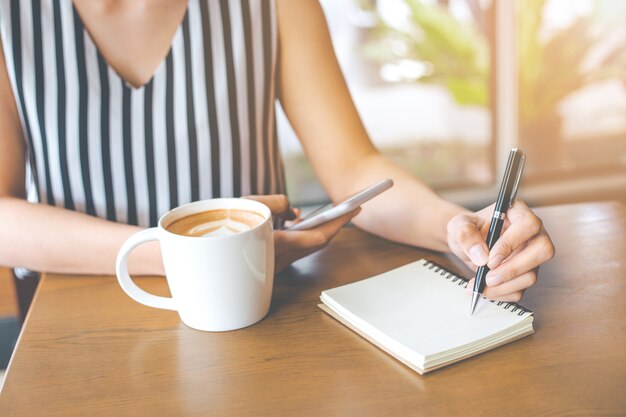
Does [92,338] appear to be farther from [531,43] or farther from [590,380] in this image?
[531,43]

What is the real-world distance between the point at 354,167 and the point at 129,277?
0.49m

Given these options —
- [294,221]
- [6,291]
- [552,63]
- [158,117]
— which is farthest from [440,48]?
[294,221]

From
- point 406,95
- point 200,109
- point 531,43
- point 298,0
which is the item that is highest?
point 298,0

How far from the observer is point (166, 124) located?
3.76 feet

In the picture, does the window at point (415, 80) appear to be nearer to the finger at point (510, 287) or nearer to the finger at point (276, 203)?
the finger at point (276, 203)

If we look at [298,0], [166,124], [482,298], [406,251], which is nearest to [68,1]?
[166,124]

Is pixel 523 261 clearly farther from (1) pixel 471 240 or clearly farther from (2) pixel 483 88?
(2) pixel 483 88

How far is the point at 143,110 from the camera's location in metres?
1.13

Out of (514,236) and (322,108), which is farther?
(322,108)

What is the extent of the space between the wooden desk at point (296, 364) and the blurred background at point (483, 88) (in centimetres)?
237

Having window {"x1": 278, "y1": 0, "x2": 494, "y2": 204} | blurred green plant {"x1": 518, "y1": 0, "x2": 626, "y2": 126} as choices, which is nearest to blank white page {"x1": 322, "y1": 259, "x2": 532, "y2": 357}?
window {"x1": 278, "y1": 0, "x2": 494, "y2": 204}

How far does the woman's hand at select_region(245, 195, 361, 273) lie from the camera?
2.81 ft

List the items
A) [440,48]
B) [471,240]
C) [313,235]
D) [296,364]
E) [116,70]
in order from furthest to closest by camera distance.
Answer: [440,48] < [116,70] < [313,235] < [471,240] < [296,364]

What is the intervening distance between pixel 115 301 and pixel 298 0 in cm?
64
